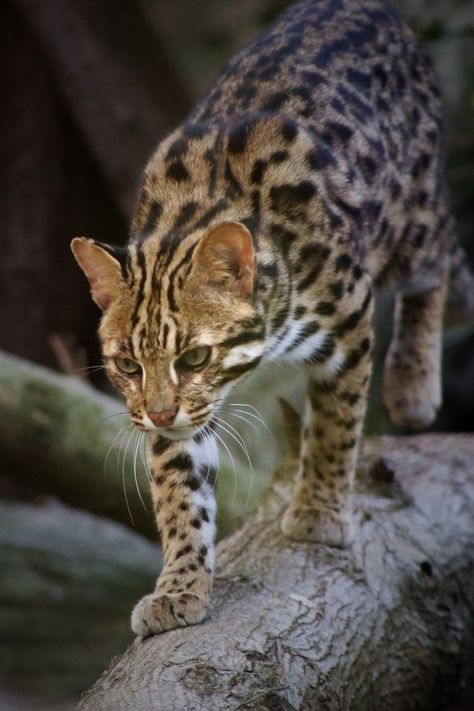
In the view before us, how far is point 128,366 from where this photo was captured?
141 inches

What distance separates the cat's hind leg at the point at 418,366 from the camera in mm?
5941

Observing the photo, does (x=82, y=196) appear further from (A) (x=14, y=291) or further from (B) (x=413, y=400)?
(B) (x=413, y=400)

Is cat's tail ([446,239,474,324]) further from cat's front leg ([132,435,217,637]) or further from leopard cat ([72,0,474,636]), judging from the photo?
cat's front leg ([132,435,217,637])

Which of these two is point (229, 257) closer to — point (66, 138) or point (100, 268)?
point (100, 268)

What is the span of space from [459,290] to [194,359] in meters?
3.10

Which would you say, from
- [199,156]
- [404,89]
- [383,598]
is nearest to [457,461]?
[383,598]

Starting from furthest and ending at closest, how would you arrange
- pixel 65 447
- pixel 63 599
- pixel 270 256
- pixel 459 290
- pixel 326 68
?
pixel 63 599
pixel 459 290
pixel 65 447
pixel 326 68
pixel 270 256

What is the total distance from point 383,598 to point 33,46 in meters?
6.43

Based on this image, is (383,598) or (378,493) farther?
(378,493)

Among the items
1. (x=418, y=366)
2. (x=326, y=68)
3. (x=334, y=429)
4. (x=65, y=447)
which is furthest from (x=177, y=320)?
(x=418, y=366)

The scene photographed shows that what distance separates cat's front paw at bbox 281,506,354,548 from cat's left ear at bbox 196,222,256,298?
1134 mm

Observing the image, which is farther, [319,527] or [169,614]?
[319,527]

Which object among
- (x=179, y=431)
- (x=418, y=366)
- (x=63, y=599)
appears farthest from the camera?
(x=63, y=599)

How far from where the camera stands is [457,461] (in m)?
5.30
